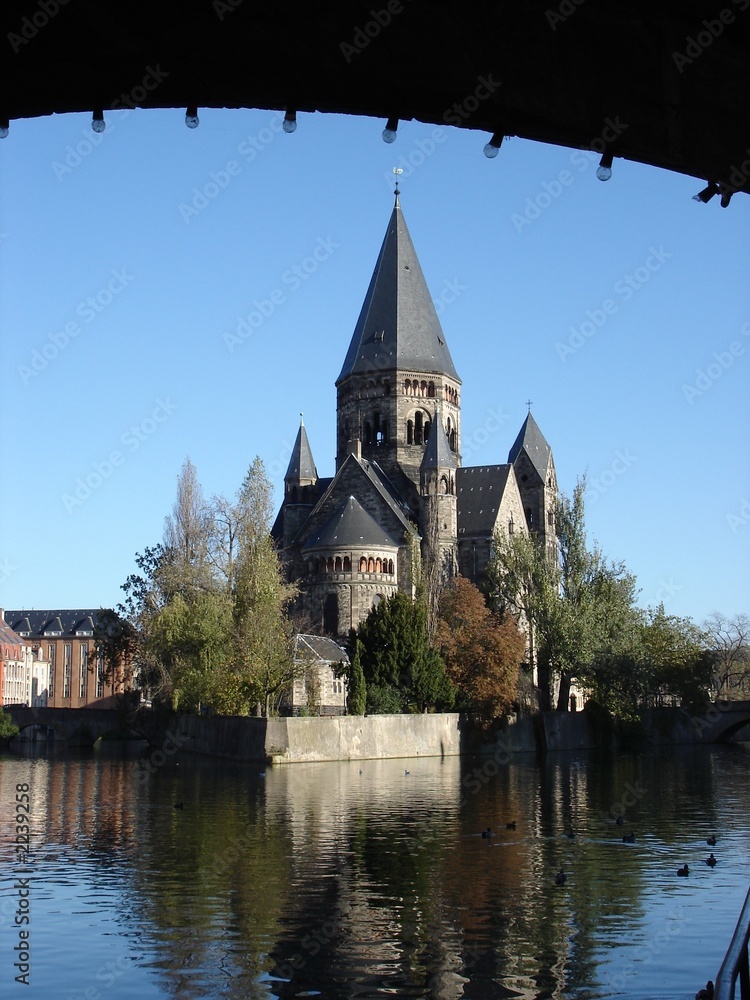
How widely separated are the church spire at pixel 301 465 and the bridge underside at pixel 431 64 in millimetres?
79992

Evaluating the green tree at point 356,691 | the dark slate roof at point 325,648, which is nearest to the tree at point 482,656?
the green tree at point 356,691

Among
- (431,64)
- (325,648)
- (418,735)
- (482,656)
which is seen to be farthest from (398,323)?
→ (431,64)

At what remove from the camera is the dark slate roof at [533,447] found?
315 ft

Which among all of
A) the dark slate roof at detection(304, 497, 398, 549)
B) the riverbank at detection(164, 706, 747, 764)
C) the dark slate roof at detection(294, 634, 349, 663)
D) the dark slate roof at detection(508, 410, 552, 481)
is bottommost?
the riverbank at detection(164, 706, 747, 764)

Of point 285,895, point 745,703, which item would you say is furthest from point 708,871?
point 745,703

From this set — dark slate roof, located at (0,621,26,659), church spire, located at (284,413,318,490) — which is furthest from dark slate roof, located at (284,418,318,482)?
dark slate roof, located at (0,621,26,659)

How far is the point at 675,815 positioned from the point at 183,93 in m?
26.8

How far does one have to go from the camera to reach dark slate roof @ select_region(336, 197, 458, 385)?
86.9 m

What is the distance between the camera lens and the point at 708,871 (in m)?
22.5

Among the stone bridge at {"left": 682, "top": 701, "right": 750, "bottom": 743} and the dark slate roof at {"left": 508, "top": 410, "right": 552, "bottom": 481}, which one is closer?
the stone bridge at {"left": 682, "top": 701, "right": 750, "bottom": 743}

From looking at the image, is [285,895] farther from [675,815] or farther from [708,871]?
[675,815]

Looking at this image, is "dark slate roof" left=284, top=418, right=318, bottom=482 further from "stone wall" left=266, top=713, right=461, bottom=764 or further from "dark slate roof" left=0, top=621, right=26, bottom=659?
"stone wall" left=266, top=713, right=461, bottom=764

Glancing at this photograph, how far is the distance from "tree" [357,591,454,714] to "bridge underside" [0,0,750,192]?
4785 centimetres

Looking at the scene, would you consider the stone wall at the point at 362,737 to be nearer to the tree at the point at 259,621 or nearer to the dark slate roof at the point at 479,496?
the tree at the point at 259,621
